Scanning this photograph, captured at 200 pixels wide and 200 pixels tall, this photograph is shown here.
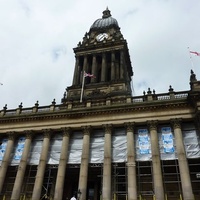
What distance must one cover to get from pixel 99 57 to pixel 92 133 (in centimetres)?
2232

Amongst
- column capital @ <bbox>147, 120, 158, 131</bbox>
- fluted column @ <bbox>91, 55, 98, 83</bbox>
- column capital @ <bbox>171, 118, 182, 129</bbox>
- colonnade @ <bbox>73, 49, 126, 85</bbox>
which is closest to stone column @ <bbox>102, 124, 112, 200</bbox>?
column capital @ <bbox>147, 120, 158, 131</bbox>

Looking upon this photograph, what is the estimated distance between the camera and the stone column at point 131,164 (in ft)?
76.5

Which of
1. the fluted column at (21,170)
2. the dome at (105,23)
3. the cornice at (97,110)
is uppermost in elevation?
the dome at (105,23)

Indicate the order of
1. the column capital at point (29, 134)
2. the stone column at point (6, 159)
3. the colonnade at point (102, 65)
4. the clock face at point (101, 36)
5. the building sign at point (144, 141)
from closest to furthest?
the building sign at point (144, 141)
the stone column at point (6, 159)
the column capital at point (29, 134)
the colonnade at point (102, 65)
the clock face at point (101, 36)

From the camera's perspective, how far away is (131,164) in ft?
81.1

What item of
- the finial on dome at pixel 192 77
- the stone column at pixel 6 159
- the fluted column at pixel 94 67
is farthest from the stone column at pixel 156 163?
the stone column at pixel 6 159

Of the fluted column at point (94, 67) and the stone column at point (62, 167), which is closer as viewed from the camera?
the stone column at point (62, 167)

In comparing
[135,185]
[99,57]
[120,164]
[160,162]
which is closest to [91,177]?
[120,164]

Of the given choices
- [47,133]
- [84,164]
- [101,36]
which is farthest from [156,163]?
[101,36]

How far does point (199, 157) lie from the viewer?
78.8 ft

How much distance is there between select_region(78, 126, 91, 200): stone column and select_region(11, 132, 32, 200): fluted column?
7824 millimetres

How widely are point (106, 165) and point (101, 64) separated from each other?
2611cm

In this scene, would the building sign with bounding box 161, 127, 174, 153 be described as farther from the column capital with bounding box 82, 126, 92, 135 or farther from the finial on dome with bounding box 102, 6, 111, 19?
the finial on dome with bounding box 102, 6, 111, 19

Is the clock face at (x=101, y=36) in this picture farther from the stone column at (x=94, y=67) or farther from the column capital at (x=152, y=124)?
the column capital at (x=152, y=124)
